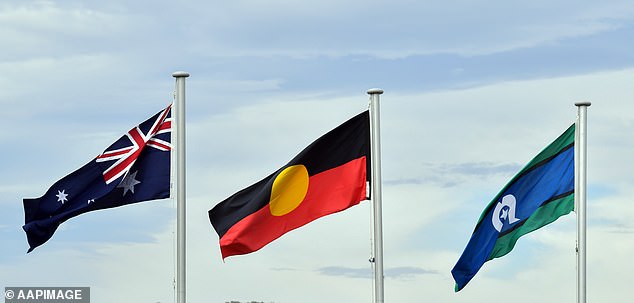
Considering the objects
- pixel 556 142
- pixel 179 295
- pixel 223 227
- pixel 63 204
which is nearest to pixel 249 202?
pixel 223 227

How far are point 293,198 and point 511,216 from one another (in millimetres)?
4641

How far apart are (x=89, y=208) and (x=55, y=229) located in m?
0.87

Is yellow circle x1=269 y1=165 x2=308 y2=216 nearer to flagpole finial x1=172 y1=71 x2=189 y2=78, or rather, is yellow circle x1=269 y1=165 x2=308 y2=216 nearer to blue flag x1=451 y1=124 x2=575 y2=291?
flagpole finial x1=172 y1=71 x2=189 y2=78

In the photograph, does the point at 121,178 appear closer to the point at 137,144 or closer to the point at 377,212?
the point at 137,144

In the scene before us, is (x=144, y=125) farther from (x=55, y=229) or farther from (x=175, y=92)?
(x=55, y=229)

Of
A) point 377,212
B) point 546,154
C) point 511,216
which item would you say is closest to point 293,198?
point 377,212

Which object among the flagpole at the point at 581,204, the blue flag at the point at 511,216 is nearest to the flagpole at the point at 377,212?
the blue flag at the point at 511,216

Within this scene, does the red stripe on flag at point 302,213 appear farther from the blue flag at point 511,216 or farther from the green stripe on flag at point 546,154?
the green stripe on flag at point 546,154

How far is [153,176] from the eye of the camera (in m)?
22.5

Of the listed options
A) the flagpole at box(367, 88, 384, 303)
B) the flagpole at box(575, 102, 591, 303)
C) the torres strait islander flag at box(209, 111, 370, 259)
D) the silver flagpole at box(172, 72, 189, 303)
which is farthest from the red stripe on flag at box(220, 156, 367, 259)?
the flagpole at box(575, 102, 591, 303)

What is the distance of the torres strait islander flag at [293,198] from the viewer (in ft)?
73.0

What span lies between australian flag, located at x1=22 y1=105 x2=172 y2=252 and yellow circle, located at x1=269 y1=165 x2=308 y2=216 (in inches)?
83.4

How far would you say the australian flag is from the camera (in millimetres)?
22547

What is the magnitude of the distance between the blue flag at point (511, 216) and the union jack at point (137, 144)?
6.53 metres
